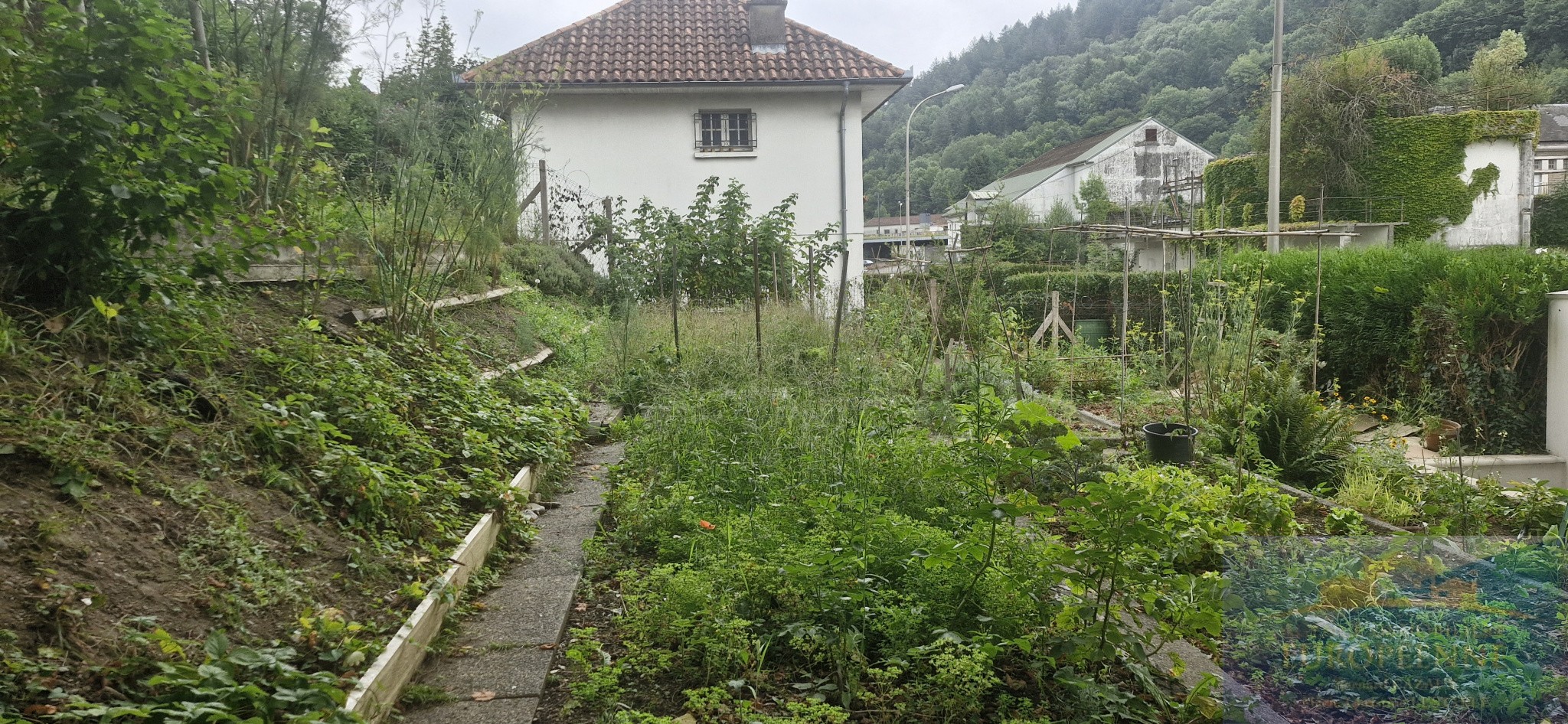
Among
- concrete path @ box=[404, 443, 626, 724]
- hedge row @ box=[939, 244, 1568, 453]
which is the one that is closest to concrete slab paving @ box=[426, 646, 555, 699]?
concrete path @ box=[404, 443, 626, 724]

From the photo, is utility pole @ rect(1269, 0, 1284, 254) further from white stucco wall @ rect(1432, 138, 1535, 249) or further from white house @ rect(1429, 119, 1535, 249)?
white stucco wall @ rect(1432, 138, 1535, 249)

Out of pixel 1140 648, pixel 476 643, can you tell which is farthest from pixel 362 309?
pixel 1140 648

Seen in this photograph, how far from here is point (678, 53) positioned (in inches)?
647

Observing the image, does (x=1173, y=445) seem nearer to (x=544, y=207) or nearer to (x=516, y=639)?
(x=516, y=639)

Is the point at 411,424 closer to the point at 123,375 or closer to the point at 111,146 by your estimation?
the point at 123,375

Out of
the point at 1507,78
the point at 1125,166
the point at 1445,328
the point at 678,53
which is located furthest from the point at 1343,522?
the point at 1125,166

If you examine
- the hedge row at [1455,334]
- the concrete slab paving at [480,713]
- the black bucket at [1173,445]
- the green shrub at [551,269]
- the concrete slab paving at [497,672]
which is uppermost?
the green shrub at [551,269]

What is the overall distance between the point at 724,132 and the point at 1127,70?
3090 centimetres

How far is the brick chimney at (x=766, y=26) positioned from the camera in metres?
16.6

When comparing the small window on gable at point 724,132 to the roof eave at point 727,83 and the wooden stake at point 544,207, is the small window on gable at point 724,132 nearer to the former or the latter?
the roof eave at point 727,83

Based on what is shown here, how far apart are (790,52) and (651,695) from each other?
15.1m

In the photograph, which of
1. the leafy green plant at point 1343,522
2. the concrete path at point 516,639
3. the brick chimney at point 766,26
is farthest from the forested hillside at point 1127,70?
the concrete path at point 516,639

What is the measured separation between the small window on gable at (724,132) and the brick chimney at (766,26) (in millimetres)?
1343

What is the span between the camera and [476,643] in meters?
3.15
